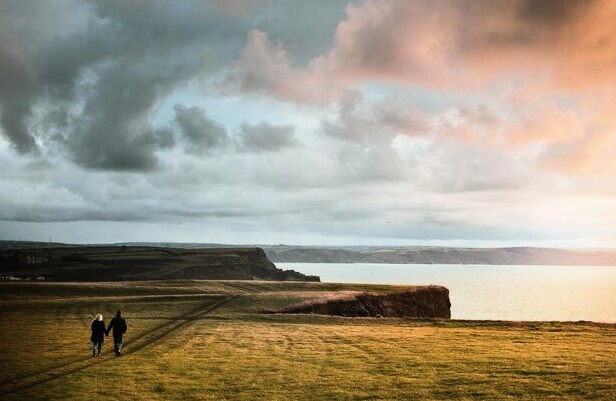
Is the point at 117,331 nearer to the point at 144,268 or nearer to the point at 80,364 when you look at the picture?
the point at 80,364

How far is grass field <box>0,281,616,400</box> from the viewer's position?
73.4 ft

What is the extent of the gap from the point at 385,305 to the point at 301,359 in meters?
46.5

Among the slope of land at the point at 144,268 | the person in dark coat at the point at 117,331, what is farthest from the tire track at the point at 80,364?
the slope of land at the point at 144,268

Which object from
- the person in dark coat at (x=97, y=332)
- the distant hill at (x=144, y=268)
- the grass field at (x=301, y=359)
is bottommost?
the distant hill at (x=144, y=268)

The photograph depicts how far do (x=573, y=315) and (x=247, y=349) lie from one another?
105526 mm

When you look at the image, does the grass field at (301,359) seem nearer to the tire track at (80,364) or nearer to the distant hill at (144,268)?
the tire track at (80,364)

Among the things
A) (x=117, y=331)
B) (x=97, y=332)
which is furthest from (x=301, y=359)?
(x=97, y=332)

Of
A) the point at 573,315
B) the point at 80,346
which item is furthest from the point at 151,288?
the point at 573,315

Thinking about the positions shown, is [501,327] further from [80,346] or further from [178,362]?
[80,346]

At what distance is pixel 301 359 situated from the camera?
2947 centimetres

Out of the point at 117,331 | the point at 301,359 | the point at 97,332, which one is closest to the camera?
the point at 301,359

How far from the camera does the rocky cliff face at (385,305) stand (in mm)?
63350

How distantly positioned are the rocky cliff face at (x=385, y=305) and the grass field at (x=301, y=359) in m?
12.3

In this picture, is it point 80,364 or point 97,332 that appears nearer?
point 80,364
